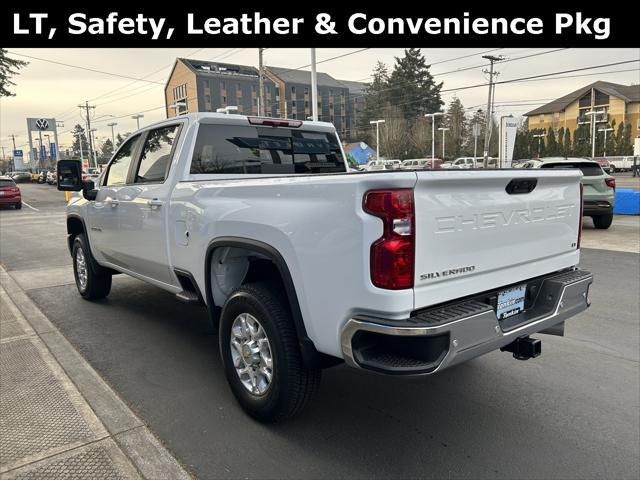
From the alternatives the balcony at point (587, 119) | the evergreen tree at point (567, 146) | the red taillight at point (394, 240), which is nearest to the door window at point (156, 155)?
the red taillight at point (394, 240)

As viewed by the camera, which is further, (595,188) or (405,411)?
(595,188)

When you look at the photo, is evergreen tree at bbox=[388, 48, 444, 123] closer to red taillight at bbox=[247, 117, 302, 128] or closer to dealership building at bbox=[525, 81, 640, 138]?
dealership building at bbox=[525, 81, 640, 138]

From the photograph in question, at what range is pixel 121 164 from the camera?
5398mm

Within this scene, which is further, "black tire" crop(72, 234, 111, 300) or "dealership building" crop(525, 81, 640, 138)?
"dealership building" crop(525, 81, 640, 138)

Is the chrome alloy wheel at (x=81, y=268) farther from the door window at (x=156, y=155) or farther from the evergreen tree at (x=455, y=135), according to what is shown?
the evergreen tree at (x=455, y=135)

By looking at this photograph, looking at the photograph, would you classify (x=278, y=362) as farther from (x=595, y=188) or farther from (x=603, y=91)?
(x=603, y=91)

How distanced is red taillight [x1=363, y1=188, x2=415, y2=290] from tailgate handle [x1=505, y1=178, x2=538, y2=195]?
2.61 ft

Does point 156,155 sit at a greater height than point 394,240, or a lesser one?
greater

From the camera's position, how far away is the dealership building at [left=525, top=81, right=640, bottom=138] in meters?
70.1

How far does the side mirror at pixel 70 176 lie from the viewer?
5582 mm

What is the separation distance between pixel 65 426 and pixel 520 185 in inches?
124

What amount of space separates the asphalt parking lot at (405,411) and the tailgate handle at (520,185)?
1507 millimetres

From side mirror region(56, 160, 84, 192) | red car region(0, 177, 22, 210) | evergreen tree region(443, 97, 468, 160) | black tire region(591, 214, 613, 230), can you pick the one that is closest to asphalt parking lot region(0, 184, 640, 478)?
side mirror region(56, 160, 84, 192)

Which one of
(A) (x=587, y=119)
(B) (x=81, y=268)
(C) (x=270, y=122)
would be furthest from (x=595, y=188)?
(A) (x=587, y=119)
